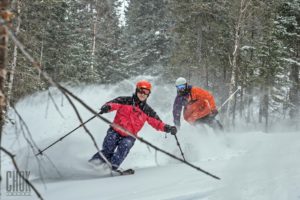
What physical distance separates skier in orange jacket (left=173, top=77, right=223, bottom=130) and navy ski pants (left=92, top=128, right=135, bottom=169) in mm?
2727

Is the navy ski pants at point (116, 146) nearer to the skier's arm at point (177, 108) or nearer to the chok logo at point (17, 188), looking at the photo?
the chok logo at point (17, 188)

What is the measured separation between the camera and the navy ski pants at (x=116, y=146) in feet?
23.4

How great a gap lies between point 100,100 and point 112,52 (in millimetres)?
17562

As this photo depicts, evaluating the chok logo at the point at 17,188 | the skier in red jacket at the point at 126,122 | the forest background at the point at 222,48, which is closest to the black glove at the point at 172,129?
the skier in red jacket at the point at 126,122

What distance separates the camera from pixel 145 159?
8609 millimetres

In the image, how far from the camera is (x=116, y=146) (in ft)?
24.2

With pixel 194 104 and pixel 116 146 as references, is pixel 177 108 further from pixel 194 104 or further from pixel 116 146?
pixel 116 146

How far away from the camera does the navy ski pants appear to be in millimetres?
7117

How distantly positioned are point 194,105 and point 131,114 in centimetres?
326

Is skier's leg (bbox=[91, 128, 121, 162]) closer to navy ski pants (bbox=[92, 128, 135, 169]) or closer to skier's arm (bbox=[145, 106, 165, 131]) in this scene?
navy ski pants (bbox=[92, 128, 135, 169])

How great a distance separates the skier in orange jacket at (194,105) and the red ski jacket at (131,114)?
247 cm

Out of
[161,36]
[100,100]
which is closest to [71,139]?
[100,100]

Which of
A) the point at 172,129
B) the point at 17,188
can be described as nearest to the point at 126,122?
the point at 172,129

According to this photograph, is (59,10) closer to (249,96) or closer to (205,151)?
(249,96)
